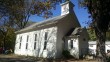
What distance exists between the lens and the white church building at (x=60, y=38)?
19453mm

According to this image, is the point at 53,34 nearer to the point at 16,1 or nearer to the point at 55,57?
the point at 55,57

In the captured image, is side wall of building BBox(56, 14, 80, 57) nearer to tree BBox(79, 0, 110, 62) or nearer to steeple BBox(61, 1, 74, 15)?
steeple BBox(61, 1, 74, 15)

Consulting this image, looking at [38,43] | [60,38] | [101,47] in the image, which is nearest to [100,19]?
[101,47]

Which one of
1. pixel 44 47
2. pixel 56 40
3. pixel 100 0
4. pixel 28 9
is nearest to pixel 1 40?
pixel 28 9

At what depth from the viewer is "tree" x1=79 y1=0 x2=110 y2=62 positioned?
12.3 metres

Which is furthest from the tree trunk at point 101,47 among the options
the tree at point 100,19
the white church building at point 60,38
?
the white church building at point 60,38

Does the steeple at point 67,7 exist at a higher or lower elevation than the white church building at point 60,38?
higher

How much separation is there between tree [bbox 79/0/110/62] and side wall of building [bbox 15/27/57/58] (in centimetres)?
788

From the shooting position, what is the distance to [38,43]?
75.7 feet

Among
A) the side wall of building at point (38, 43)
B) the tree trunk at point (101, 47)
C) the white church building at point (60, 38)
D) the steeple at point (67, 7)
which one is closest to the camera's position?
the tree trunk at point (101, 47)

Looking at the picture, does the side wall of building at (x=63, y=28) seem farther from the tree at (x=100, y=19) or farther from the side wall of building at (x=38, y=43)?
the tree at (x=100, y=19)

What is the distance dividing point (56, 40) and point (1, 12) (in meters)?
7.81

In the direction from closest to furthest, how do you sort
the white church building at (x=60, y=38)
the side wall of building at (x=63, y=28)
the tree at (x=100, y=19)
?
the tree at (x=100, y=19) < the white church building at (x=60, y=38) < the side wall of building at (x=63, y=28)

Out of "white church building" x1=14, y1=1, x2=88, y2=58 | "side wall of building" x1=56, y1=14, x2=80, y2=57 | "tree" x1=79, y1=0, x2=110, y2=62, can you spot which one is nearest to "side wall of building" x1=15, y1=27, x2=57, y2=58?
"white church building" x1=14, y1=1, x2=88, y2=58
